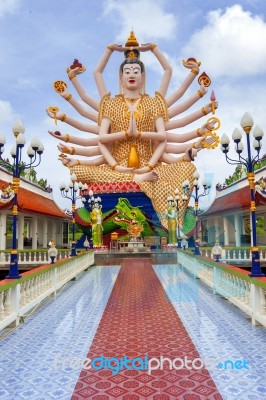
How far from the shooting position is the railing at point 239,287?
531 centimetres

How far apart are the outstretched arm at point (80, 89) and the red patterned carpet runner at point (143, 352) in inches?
948

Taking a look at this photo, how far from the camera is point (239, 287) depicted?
6395mm

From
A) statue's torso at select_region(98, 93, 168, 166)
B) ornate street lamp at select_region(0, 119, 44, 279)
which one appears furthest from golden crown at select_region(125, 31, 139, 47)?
ornate street lamp at select_region(0, 119, 44, 279)

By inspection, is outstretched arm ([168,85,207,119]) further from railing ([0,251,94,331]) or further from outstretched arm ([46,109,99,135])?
railing ([0,251,94,331])

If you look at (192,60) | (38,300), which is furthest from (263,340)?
(192,60)

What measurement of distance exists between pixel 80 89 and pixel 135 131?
7.08m

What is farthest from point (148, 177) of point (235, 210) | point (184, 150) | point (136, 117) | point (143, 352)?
point (143, 352)

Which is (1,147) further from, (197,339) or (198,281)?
(198,281)

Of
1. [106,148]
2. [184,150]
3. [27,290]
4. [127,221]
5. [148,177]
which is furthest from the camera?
[184,150]

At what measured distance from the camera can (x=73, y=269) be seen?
10914 mm

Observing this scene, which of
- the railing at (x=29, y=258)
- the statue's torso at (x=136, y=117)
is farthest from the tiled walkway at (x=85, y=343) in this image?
the statue's torso at (x=136, y=117)

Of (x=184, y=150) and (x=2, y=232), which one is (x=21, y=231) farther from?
(x=184, y=150)

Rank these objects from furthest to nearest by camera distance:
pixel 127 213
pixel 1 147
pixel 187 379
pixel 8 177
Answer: pixel 127 213 < pixel 8 177 < pixel 1 147 < pixel 187 379

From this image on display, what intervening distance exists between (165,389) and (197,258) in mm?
7421
